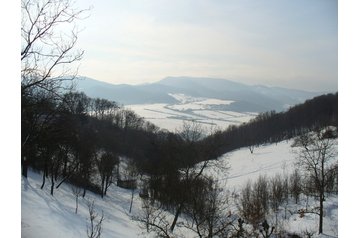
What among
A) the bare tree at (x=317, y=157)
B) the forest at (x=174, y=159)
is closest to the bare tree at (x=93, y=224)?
the forest at (x=174, y=159)

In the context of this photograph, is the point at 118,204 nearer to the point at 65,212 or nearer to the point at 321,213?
the point at 65,212

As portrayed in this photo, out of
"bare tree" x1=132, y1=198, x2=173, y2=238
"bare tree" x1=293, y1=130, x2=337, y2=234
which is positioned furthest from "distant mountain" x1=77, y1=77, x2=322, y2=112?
"bare tree" x1=132, y1=198, x2=173, y2=238

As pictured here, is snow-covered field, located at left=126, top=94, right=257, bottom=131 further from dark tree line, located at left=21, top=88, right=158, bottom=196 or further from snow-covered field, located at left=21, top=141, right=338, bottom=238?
snow-covered field, located at left=21, top=141, right=338, bottom=238

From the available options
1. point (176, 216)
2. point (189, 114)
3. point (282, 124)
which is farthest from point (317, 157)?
point (176, 216)

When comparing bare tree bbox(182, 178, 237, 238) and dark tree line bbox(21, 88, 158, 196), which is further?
bare tree bbox(182, 178, 237, 238)

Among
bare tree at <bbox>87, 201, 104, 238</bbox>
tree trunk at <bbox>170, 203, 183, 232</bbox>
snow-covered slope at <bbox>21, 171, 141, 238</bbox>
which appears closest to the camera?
snow-covered slope at <bbox>21, 171, 141, 238</bbox>
